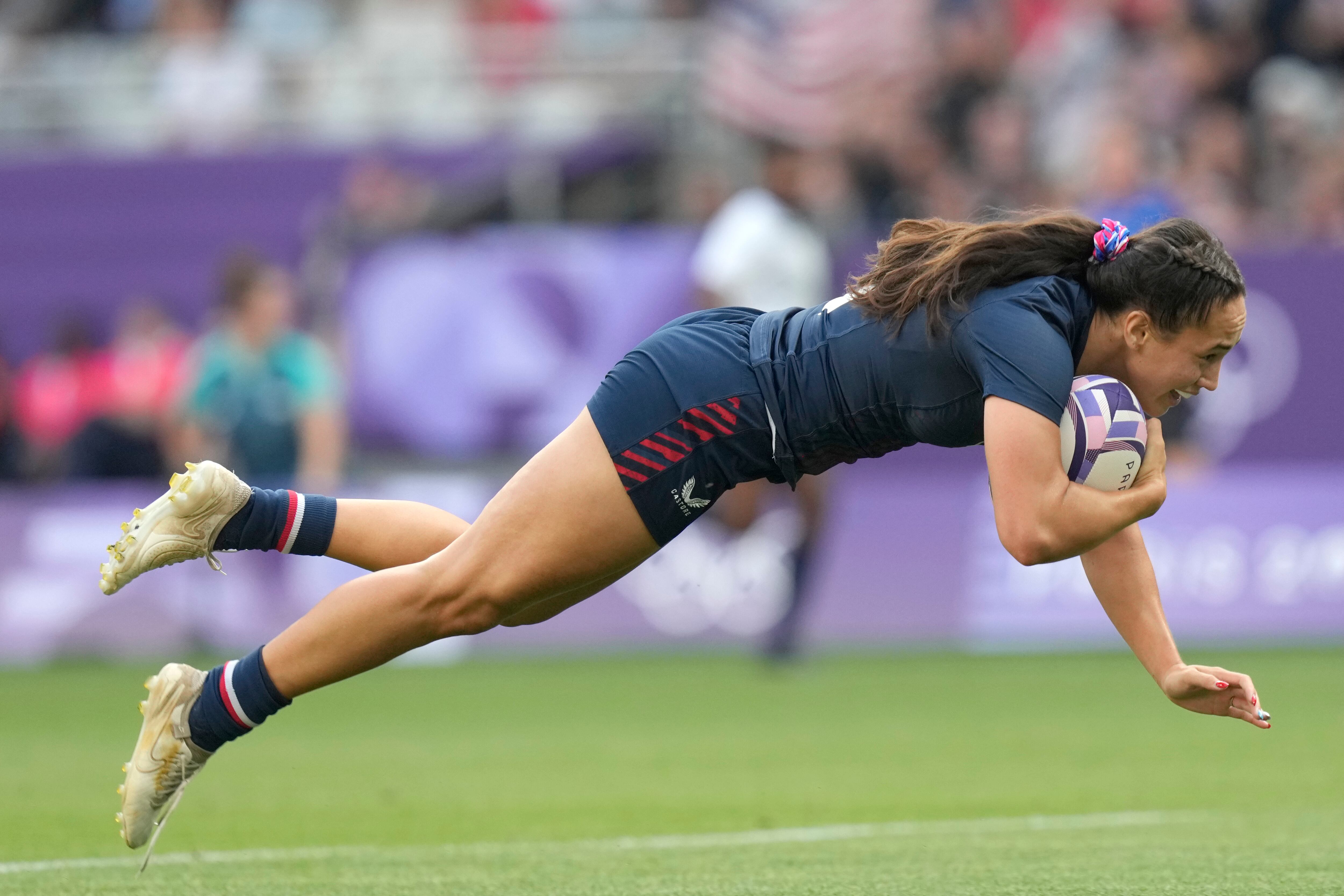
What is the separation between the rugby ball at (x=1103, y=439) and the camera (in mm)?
4703

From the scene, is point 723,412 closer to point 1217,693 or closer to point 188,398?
point 1217,693

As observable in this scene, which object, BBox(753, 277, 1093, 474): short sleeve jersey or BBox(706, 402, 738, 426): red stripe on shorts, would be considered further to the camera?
BBox(706, 402, 738, 426): red stripe on shorts

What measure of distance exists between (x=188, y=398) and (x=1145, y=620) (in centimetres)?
907

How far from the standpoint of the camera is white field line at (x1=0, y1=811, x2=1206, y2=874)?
564 centimetres

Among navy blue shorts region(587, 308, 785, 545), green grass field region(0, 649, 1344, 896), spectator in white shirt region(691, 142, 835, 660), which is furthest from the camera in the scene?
spectator in white shirt region(691, 142, 835, 660)

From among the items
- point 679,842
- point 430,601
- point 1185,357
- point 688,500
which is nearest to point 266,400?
point 679,842

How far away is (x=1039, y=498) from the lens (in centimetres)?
448

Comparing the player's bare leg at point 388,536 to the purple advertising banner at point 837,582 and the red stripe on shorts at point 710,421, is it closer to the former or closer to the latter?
the red stripe on shorts at point 710,421

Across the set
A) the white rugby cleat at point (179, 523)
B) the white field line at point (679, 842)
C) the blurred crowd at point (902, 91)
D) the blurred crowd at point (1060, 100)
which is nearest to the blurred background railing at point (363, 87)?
the blurred crowd at point (902, 91)

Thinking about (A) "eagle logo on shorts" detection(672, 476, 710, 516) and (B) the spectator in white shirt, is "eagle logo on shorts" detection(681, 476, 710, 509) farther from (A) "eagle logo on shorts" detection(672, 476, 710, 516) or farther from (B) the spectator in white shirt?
(B) the spectator in white shirt

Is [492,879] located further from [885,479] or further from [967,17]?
[967,17]

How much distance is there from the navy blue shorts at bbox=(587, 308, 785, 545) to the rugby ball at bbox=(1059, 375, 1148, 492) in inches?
30.6

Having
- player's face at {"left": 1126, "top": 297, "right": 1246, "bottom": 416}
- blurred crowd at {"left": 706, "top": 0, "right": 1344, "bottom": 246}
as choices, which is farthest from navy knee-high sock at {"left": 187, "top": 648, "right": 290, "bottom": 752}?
blurred crowd at {"left": 706, "top": 0, "right": 1344, "bottom": 246}

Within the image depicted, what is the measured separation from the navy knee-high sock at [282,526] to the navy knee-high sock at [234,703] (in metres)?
0.41
